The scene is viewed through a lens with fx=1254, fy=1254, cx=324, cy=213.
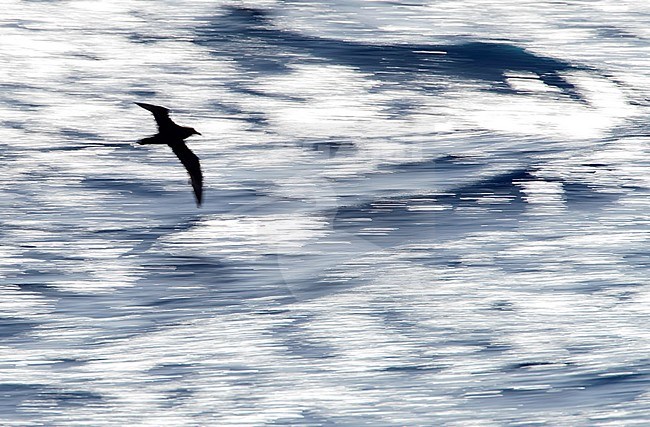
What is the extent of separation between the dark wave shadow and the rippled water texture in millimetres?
23

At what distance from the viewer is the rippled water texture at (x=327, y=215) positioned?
4.31 metres

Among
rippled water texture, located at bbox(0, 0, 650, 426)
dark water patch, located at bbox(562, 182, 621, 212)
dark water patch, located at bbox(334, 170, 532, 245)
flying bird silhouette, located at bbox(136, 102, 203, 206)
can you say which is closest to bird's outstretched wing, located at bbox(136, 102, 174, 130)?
flying bird silhouette, located at bbox(136, 102, 203, 206)

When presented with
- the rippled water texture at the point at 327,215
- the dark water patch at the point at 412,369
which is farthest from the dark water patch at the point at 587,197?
the dark water patch at the point at 412,369

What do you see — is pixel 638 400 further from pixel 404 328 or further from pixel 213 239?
pixel 213 239

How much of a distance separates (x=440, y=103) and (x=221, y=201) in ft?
5.53

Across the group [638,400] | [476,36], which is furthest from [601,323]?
[476,36]

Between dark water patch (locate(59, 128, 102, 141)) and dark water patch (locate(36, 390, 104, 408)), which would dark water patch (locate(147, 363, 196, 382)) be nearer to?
dark water patch (locate(36, 390, 104, 408))

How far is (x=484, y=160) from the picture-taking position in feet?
20.3

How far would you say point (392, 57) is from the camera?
7348 mm

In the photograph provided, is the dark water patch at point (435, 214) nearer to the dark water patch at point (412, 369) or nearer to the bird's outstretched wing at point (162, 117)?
the dark water patch at point (412, 369)

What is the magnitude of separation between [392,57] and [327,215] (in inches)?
80.7

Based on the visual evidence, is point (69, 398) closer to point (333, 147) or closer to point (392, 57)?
point (333, 147)

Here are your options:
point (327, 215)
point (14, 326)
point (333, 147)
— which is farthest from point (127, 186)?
point (14, 326)

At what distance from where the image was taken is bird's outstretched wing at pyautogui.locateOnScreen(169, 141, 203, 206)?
439cm
